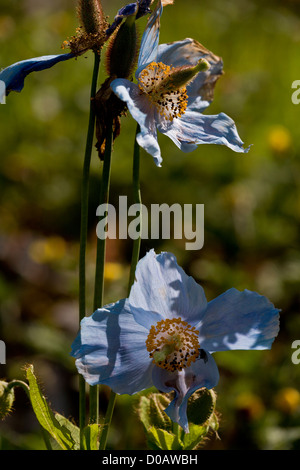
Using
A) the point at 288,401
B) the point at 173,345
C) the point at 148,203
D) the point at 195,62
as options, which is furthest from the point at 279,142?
the point at 173,345

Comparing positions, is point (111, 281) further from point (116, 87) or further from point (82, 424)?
point (116, 87)

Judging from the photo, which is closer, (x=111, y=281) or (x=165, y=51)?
(x=165, y=51)

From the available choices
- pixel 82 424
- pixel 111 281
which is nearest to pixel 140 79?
pixel 82 424

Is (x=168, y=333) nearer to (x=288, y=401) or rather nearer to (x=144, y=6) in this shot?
(x=144, y=6)

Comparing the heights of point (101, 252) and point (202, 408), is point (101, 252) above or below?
above

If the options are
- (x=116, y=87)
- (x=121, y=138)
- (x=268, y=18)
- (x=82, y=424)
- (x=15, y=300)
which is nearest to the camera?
(x=116, y=87)

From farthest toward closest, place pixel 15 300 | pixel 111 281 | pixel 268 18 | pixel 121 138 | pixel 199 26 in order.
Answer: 1. pixel 268 18
2. pixel 199 26
3. pixel 121 138
4. pixel 15 300
5. pixel 111 281

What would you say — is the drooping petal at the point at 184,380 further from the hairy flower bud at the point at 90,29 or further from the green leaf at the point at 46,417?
the hairy flower bud at the point at 90,29
